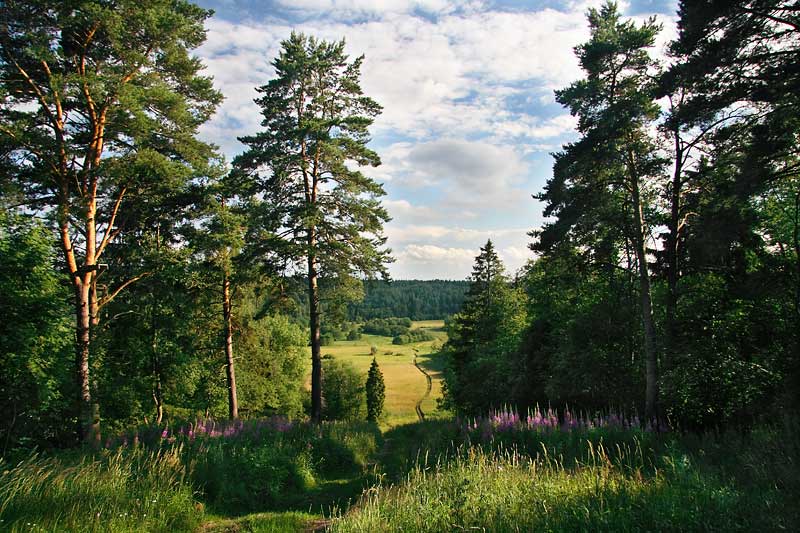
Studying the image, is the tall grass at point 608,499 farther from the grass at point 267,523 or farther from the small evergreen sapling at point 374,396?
the small evergreen sapling at point 374,396

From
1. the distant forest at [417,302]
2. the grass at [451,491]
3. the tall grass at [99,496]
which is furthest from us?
the distant forest at [417,302]

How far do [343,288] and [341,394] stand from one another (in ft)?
133

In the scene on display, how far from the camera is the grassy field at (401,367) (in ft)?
189

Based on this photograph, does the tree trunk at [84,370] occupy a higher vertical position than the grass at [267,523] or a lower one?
higher

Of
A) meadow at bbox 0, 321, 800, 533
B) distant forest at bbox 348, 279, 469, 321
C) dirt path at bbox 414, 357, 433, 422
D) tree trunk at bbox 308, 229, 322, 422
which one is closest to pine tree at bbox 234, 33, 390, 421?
tree trunk at bbox 308, 229, 322, 422

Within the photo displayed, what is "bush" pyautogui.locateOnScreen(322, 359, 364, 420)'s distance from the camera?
5316 cm

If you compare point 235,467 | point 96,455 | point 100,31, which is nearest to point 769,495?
point 235,467

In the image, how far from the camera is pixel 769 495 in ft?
13.5

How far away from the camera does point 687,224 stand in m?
14.9

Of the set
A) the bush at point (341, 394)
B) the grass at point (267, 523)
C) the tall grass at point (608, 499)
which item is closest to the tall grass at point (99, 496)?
the grass at point (267, 523)

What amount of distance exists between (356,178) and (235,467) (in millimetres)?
11887

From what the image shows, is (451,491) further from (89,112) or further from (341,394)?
(341,394)

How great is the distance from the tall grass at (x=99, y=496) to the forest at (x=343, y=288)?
0.04 meters

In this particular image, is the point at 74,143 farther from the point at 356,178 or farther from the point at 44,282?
the point at 356,178
